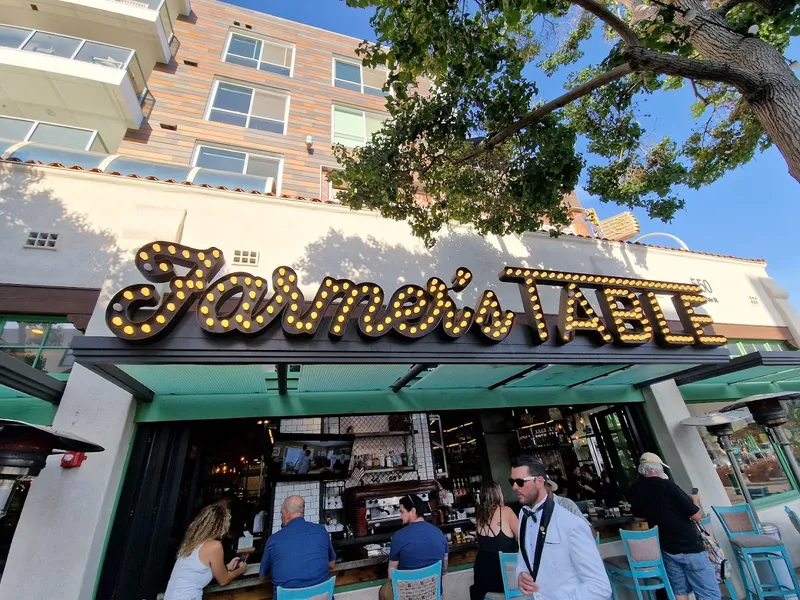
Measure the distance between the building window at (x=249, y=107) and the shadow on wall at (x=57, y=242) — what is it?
6581mm

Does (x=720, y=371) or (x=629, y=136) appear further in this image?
(x=629, y=136)

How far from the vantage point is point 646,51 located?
5512 millimetres

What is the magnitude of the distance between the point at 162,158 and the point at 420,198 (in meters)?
7.58

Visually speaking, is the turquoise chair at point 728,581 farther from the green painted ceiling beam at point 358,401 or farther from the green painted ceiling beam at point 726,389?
the green painted ceiling beam at point 726,389

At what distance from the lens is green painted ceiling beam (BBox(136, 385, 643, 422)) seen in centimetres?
542

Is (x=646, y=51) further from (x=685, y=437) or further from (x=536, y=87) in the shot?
(x=685, y=437)

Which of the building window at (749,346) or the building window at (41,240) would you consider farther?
the building window at (749,346)

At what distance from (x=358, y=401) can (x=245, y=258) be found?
3.55m

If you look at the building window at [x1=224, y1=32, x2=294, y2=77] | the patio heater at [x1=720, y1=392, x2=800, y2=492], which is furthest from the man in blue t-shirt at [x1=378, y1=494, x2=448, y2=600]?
the building window at [x1=224, y1=32, x2=294, y2=77]

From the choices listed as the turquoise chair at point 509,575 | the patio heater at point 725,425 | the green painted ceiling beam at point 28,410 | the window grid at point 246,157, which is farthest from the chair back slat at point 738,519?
the window grid at point 246,157

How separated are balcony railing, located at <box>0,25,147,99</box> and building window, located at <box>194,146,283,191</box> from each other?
3245mm

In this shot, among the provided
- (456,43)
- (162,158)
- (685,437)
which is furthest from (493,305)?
(162,158)

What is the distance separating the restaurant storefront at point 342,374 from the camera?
420cm

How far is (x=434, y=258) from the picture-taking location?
8.62 meters
